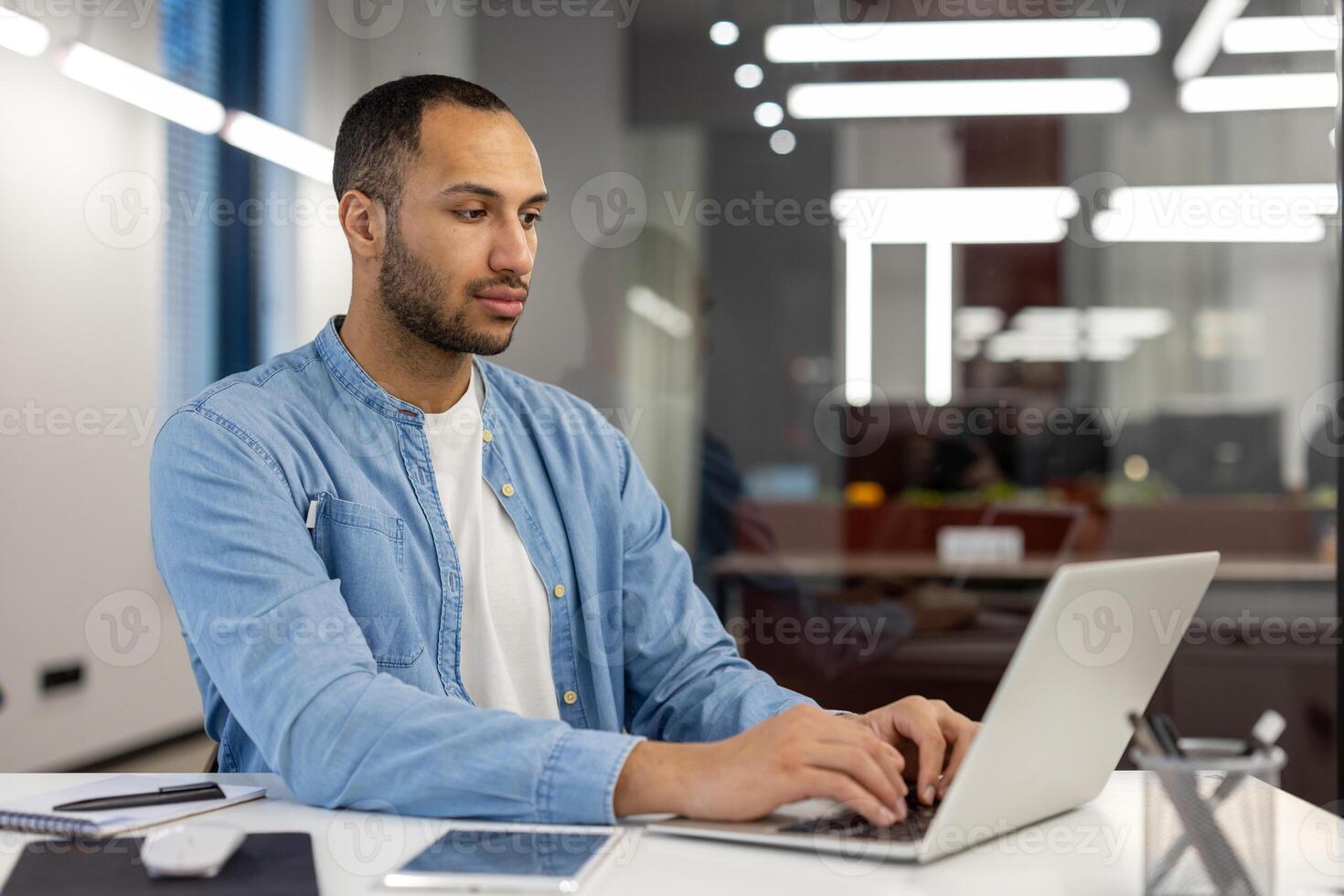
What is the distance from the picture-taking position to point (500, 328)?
153 cm

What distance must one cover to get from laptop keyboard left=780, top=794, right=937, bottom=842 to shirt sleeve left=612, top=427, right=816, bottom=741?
0.39 meters

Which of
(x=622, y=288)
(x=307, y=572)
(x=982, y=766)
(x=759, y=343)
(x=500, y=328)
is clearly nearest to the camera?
(x=982, y=766)

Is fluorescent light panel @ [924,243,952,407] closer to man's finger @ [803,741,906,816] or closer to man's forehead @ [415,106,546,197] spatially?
man's forehead @ [415,106,546,197]

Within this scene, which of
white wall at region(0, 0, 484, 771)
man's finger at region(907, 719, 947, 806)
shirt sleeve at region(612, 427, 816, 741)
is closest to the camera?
man's finger at region(907, 719, 947, 806)

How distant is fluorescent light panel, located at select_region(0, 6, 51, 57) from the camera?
320cm

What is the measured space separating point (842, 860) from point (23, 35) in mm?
3317

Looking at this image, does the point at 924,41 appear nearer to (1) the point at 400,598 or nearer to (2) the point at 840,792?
(1) the point at 400,598

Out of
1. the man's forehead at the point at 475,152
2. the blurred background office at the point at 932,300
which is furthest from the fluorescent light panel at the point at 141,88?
the man's forehead at the point at 475,152

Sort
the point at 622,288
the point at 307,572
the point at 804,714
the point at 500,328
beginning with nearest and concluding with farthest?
1. the point at 804,714
2. the point at 307,572
3. the point at 500,328
4. the point at 622,288

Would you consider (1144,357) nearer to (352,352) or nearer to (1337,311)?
(1337,311)

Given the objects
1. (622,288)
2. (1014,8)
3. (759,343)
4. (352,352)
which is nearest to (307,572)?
(352,352)

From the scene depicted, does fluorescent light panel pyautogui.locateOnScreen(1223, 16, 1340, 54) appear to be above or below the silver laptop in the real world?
above

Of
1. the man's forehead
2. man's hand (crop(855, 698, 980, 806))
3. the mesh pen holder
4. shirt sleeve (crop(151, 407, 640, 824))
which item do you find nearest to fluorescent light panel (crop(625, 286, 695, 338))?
the man's forehead

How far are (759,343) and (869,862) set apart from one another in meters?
2.23
